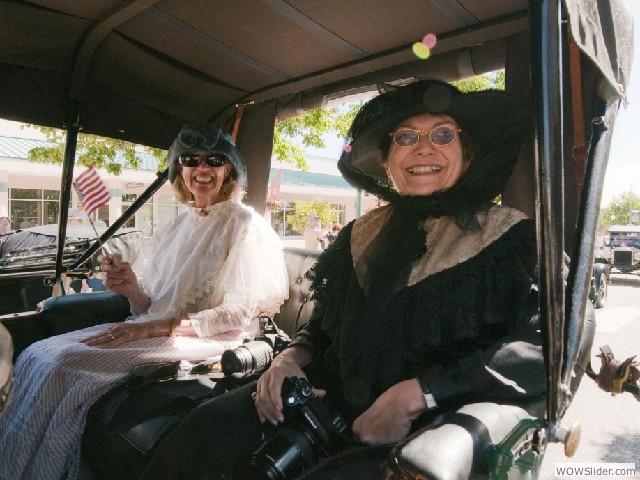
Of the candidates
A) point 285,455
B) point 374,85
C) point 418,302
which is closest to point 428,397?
point 418,302

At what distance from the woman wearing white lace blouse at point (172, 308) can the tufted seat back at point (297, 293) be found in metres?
0.15

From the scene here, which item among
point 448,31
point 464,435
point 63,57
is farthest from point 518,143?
point 63,57

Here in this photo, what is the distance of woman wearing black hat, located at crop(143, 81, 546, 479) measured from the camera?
1.47m

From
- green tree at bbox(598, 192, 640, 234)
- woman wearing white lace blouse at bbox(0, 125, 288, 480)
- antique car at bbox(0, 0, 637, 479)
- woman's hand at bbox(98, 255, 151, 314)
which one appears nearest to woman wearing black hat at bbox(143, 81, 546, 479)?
antique car at bbox(0, 0, 637, 479)

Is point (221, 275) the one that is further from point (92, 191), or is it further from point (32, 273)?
point (92, 191)

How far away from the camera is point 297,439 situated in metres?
1.48

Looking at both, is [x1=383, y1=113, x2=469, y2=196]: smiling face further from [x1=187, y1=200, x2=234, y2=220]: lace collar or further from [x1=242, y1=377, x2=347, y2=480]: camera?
[x1=187, y1=200, x2=234, y2=220]: lace collar

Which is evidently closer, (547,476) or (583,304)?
(583,304)

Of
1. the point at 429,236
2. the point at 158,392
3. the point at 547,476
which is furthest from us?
the point at 547,476

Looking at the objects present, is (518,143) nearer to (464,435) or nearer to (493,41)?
(493,41)

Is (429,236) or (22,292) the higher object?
(429,236)

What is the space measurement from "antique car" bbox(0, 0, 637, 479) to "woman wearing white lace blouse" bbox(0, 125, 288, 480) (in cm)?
18

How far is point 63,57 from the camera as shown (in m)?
2.70

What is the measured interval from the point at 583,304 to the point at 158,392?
1.71m
